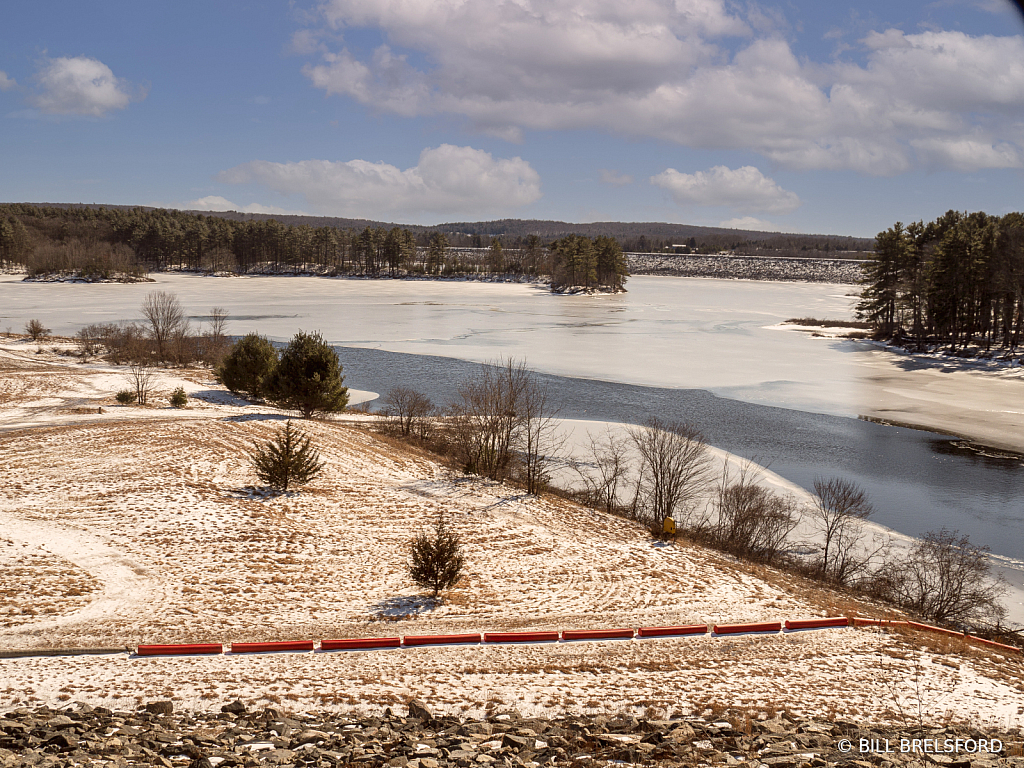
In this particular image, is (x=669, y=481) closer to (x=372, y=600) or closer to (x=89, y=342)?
(x=372, y=600)

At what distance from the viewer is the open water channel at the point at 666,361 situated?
80.0 ft

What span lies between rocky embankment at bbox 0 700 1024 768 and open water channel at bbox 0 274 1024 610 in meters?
12.2

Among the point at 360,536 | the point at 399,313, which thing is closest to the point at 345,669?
the point at 360,536

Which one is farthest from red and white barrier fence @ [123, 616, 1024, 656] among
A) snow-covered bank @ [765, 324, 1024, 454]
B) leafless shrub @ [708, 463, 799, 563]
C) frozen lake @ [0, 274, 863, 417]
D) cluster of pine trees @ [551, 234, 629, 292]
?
cluster of pine trees @ [551, 234, 629, 292]

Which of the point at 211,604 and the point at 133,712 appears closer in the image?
the point at 133,712

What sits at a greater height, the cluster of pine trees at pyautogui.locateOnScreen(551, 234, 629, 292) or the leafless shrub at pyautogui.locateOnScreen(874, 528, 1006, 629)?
the cluster of pine trees at pyautogui.locateOnScreen(551, 234, 629, 292)

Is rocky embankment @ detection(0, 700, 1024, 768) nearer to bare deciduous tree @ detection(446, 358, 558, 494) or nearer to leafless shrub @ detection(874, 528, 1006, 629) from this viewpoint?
leafless shrub @ detection(874, 528, 1006, 629)

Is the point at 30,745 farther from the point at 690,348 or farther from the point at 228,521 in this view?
the point at 690,348

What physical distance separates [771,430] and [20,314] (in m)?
70.8

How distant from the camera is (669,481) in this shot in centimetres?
2153

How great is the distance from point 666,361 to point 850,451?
21587mm

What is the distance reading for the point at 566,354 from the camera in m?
51.2

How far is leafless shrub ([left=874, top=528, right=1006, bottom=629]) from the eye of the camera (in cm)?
1517

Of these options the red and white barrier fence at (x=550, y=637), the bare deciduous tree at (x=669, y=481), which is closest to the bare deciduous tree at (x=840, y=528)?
the bare deciduous tree at (x=669, y=481)
